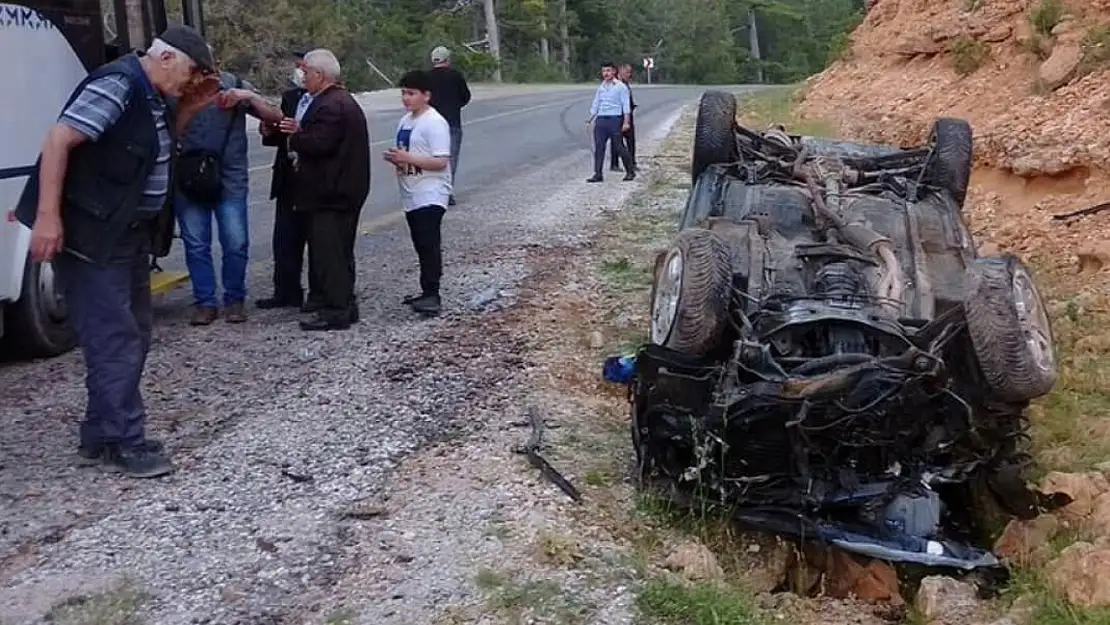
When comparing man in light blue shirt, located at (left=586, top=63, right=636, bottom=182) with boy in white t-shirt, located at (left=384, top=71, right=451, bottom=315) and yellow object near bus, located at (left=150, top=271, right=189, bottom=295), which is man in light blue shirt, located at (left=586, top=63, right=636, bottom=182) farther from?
boy in white t-shirt, located at (left=384, top=71, right=451, bottom=315)

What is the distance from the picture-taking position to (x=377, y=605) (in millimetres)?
4535

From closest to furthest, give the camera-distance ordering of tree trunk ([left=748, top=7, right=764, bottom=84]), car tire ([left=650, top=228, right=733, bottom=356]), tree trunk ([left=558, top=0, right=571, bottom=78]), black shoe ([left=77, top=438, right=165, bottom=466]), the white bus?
car tire ([left=650, top=228, right=733, bottom=356])
black shoe ([left=77, top=438, right=165, bottom=466])
the white bus
tree trunk ([left=558, top=0, right=571, bottom=78])
tree trunk ([left=748, top=7, right=764, bottom=84])

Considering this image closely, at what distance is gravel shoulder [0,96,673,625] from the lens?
182 inches

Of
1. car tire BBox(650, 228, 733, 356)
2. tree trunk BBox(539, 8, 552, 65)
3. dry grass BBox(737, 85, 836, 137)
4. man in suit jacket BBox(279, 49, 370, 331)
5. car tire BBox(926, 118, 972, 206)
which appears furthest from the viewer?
tree trunk BBox(539, 8, 552, 65)

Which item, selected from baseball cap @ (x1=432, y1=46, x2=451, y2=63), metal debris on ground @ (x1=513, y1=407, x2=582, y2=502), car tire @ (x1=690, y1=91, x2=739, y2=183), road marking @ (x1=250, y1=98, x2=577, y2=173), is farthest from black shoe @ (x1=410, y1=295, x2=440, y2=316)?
road marking @ (x1=250, y1=98, x2=577, y2=173)

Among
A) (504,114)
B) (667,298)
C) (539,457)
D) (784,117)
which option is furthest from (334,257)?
(504,114)

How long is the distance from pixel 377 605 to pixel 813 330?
6.57ft

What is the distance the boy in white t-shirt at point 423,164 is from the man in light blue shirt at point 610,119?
8.52 meters

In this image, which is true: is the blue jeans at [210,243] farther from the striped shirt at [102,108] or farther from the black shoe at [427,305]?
the striped shirt at [102,108]

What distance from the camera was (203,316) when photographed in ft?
27.9

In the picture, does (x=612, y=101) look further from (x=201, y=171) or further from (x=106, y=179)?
(x=106, y=179)

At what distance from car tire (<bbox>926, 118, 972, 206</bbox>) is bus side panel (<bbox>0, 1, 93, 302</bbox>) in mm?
4686

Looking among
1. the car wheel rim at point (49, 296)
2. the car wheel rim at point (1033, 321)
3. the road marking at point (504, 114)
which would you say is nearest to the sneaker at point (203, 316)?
the car wheel rim at point (49, 296)

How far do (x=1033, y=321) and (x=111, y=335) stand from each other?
364cm
